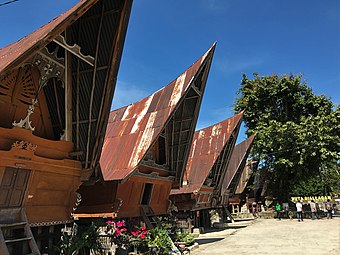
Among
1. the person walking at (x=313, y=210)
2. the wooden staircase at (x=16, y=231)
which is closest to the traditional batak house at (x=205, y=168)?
the person walking at (x=313, y=210)

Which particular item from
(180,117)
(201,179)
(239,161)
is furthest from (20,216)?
(239,161)

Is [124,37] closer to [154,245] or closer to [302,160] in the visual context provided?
[154,245]

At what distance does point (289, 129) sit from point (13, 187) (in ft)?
88.3

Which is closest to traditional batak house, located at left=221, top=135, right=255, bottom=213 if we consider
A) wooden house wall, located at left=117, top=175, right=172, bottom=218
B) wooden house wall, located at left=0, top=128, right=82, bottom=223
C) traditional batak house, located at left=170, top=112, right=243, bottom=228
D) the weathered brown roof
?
traditional batak house, located at left=170, top=112, right=243, bottom=228

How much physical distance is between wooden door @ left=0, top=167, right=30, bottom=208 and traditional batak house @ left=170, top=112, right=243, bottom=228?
528 inches

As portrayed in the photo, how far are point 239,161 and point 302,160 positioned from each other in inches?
246

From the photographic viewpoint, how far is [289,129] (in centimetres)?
2962

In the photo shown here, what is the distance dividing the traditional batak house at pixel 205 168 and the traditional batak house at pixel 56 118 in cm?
1201

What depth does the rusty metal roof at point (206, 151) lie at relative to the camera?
20562 mm

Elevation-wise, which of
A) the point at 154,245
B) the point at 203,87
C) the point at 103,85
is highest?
the point at 203,87

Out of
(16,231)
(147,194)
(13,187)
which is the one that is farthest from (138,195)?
(13,187)

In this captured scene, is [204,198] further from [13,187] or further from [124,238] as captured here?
[13,187]

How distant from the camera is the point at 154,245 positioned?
37.4 ft

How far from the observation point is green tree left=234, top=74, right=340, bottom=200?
96.8 feet
